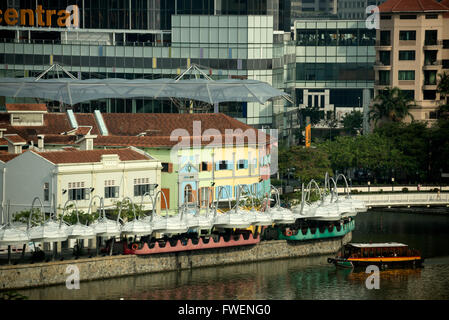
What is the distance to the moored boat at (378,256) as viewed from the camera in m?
131

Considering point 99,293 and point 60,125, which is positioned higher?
point 60,125

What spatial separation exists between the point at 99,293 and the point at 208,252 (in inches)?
662

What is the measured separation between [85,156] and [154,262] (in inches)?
683

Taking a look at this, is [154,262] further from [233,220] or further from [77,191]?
[77,191]

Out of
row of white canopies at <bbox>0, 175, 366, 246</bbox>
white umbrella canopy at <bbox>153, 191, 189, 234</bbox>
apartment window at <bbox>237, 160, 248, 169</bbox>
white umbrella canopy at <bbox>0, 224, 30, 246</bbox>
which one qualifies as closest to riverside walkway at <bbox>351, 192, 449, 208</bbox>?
apartment window at <bbox>237, 160, 248, 169</bbox>

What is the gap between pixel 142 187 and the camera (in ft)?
465

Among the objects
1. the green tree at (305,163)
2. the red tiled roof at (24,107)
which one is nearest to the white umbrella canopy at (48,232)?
the red tiled roof at (24,107)

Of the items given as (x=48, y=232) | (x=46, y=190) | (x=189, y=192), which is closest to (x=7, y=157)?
(x=46, y=190)

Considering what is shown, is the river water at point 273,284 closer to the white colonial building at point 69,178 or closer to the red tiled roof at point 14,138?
the white colonial building at point 69,178

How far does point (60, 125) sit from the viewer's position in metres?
160

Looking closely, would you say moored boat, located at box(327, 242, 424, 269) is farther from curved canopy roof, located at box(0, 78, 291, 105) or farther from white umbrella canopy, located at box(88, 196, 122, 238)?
curved canopy roof, located at box(0, 78, 291, 105)

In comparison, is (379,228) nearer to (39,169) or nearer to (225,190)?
(225,190)
